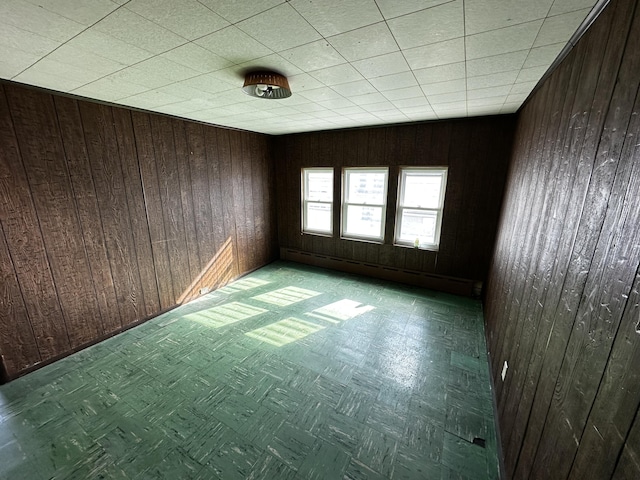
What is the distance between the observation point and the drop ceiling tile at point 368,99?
99.3 inches

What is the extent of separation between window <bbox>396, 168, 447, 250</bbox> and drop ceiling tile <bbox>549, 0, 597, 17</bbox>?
8.72 feet

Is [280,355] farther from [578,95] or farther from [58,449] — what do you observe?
[578,95]

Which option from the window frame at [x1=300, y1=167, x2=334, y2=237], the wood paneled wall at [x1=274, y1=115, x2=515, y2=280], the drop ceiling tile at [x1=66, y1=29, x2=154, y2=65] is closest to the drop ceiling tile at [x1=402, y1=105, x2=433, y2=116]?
the wood paneled wall at [x1=274, y1=115, x2=515, y2=280]

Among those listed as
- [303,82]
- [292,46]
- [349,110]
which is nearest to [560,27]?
[292,46]

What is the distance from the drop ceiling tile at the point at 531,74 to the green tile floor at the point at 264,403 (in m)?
2.52

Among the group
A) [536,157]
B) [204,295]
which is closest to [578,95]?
[536,157]

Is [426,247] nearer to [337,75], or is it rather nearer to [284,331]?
[284,331]

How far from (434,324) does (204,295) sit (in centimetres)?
331

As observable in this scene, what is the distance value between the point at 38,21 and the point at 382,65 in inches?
76.6

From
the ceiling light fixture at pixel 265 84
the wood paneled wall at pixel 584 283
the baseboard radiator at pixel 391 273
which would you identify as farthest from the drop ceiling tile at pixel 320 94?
the baseboard radiator at pixel 391 273

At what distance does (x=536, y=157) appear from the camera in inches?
77.0

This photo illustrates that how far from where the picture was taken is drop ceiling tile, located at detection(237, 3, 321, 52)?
126 cm

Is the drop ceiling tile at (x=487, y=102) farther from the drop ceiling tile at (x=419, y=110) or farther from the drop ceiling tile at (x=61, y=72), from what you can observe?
the drop ceiling tile at (x=61, y=72)

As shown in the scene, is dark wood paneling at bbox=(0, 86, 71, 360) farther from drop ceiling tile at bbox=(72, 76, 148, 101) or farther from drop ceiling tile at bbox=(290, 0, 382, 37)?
drop ceiling tile at bbox=(290, 0, 382, 37)
